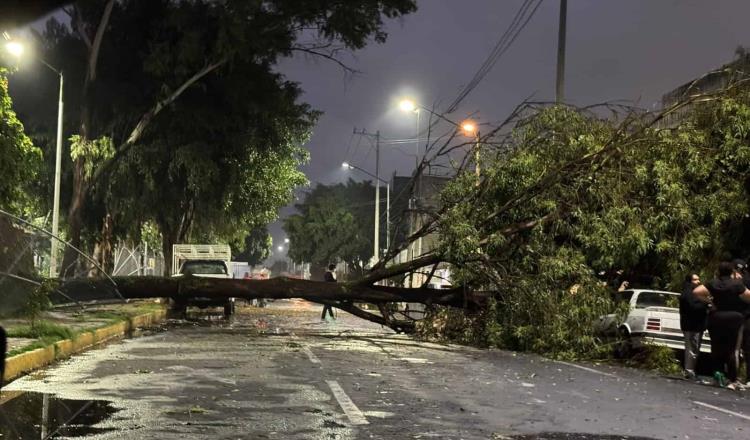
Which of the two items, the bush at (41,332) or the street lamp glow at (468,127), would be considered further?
the street lamp glow at (468,127)

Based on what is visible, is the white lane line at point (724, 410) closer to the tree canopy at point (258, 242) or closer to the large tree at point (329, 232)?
the large tree at point (329, 232)

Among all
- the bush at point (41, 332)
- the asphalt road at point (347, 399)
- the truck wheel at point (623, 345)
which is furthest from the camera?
the truck wheel at point (623, 345)

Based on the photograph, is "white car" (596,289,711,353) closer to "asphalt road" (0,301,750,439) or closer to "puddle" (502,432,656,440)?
"asphalt road" (0,301,750,439)

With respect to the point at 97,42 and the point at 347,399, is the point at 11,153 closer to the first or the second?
the point at 97,42

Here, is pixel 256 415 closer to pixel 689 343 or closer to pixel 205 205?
pixel 689 343

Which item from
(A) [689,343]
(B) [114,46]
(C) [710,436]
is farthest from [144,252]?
(C) [710,436]

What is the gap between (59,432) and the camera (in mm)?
6207

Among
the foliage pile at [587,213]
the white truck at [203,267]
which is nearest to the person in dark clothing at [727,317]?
the foliage pile at [587,213]

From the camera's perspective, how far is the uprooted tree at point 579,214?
14562 mm

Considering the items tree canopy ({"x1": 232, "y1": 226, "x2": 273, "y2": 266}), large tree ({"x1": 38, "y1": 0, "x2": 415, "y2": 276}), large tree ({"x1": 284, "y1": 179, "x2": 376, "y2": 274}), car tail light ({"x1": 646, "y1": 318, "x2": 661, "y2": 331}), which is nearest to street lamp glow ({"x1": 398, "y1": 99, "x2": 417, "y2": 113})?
large tree ({"x1": 38, "y1": 0, "x2": 415, "y2": 276})

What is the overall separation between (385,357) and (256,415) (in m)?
6.14

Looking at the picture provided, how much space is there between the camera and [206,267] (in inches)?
1003

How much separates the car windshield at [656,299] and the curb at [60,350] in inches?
402

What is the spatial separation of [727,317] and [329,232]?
62091mm
